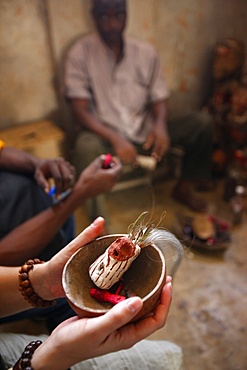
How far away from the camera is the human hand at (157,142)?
2135 millimetres

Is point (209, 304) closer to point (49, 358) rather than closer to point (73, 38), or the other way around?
point (49, 358)

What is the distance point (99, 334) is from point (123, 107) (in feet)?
6.02

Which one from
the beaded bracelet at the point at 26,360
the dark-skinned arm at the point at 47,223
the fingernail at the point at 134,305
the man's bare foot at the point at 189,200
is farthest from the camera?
the man's bare foot at the point at 189,200

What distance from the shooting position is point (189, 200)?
233cm

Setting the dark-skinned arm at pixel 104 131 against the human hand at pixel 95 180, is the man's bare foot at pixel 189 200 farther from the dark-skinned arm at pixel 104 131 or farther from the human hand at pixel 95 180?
the human hand at pixel 95 180

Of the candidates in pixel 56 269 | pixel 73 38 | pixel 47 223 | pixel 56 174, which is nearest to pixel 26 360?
pixel 56 269

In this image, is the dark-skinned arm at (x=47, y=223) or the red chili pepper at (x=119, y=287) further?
the dark-skinned arm at (x=47, y=223)

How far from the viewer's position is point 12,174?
4.49 feet

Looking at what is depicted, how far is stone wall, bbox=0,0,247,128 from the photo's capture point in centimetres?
204

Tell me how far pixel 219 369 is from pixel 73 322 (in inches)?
39.5

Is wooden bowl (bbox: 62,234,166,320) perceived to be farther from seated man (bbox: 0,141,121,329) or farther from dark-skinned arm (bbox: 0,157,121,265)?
dark-skinned arm (bbox: 0,157,121,265)

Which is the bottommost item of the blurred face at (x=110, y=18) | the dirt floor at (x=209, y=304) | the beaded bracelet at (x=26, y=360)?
the dirt floor at (x=209, y=304)

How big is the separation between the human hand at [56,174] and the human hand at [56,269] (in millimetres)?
552

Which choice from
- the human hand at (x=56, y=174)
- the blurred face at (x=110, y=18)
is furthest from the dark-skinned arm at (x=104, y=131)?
the human hand at (x=56, y=174)
